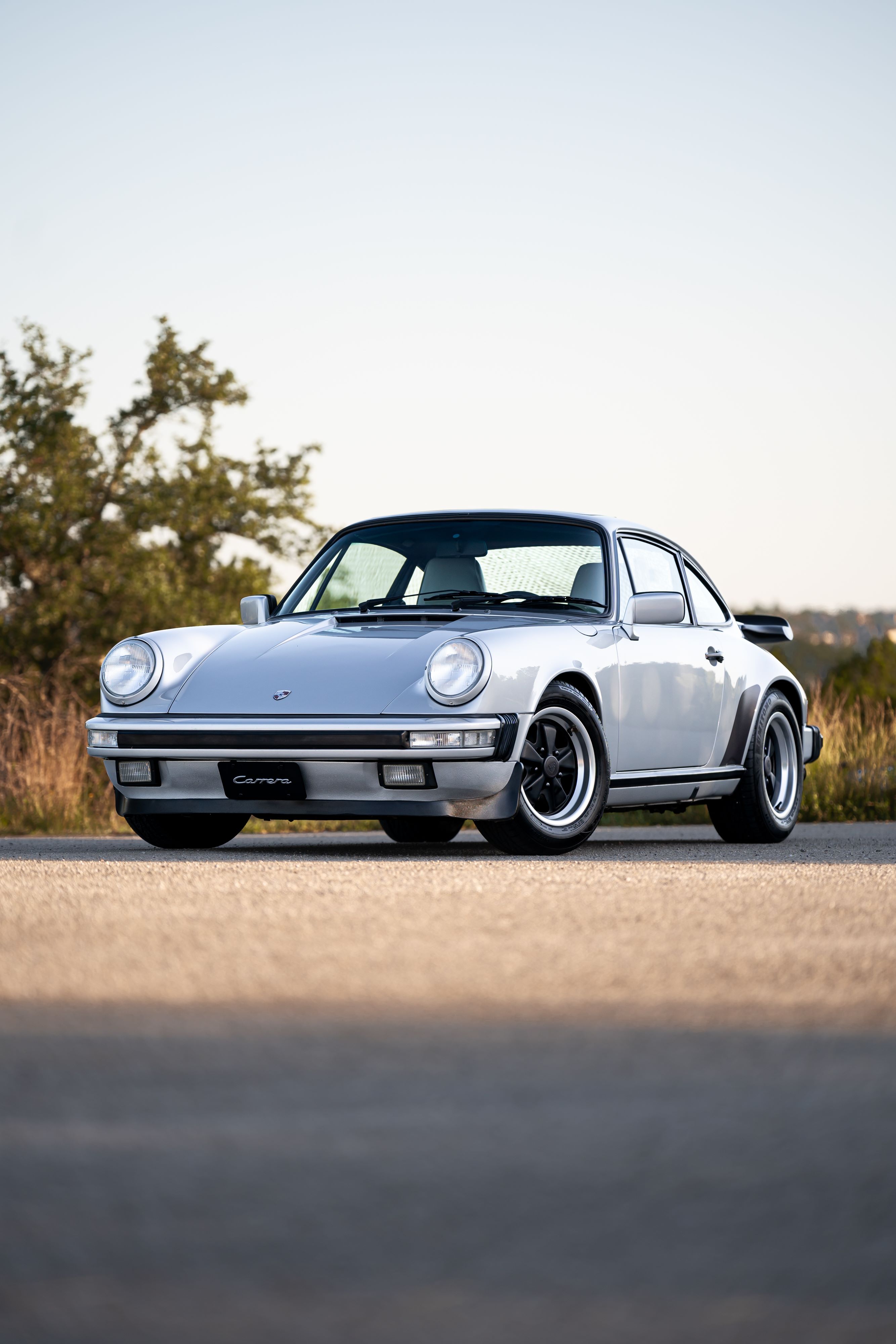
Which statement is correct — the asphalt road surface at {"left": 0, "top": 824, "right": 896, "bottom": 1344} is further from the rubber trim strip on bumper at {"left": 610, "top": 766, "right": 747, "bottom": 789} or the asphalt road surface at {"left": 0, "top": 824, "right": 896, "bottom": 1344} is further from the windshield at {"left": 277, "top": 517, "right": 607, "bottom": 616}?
the windshield at {"left": 277, "top": 517, "right": 607, "bottom": 616}

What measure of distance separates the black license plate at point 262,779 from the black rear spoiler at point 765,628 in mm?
3265

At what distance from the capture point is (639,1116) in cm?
325

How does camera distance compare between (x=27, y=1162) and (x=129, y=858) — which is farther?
(x=129, y=858)

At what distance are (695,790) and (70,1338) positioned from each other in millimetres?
7220

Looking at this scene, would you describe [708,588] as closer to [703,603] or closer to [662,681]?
[703,603]

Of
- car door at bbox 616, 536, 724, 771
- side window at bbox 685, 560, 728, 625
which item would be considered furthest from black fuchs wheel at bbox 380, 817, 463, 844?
side window at bbox 685, 560, 728, 625

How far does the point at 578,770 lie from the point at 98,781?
237 inches

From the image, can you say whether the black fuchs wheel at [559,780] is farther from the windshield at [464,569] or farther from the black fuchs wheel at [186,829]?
the black fuchs wheel at [186,829]

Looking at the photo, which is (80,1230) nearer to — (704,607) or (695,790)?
(695,790)

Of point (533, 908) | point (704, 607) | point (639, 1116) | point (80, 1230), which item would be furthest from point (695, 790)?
point (80, 1230)

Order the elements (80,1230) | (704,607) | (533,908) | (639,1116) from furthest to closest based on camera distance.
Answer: (704,607), (533,908), (639,1116), (80,1230)

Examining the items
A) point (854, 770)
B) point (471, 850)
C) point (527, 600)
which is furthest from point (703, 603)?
point (854, 770)

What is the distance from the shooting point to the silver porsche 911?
7750mm

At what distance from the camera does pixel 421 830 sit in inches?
395
